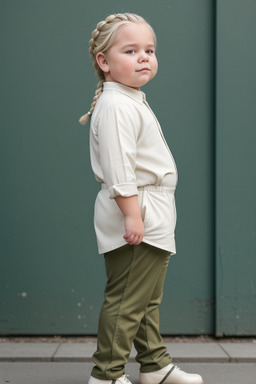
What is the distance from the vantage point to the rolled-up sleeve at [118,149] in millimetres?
2496

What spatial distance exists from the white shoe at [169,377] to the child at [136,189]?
0.21 metres

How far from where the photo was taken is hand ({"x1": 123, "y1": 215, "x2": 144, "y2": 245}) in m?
2.49

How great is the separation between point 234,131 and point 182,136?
318 millimetres

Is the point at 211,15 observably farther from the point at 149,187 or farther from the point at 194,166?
the point at 149,187

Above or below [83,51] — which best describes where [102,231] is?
below

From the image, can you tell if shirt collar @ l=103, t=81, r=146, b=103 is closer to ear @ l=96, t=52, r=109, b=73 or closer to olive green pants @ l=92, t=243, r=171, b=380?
ear @ l=96, t=52, r=109, b=73

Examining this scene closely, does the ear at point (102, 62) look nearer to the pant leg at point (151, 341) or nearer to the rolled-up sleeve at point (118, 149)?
the rolled-up sleeve at point (118, 149)

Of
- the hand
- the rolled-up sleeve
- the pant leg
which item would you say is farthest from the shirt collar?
the pant leg

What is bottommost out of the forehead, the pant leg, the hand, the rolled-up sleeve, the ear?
the pant leg

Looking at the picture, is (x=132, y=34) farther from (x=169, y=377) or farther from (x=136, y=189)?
(x=169, y=377)

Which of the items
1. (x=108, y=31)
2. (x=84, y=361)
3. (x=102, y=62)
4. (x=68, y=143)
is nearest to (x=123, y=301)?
(x=84, y=361)

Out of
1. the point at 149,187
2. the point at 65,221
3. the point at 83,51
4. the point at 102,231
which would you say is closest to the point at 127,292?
the point at 102,231

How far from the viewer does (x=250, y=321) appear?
12.3ft

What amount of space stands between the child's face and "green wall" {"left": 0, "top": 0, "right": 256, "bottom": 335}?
1091 mm
